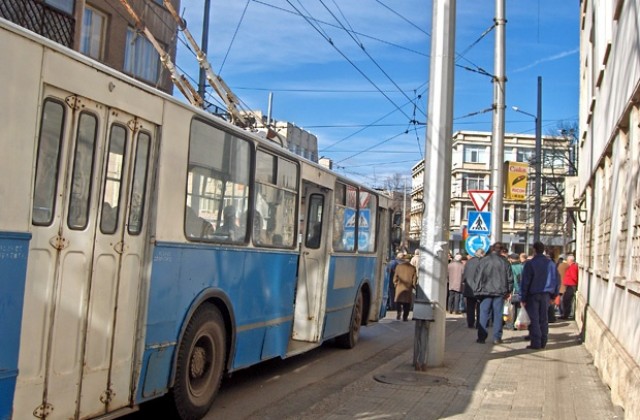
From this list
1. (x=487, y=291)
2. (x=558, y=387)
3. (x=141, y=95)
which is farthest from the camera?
(x=487, y=291)

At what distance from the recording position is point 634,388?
6523 mm

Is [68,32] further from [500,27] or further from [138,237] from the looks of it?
[138,237]

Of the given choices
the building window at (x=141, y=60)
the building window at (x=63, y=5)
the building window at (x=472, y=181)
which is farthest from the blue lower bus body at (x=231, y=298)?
the building window at (x=472, y=181)

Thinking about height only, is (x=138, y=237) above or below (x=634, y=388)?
above

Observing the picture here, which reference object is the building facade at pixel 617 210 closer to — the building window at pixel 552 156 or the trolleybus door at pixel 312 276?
the trolleybus door at pixel 312 276

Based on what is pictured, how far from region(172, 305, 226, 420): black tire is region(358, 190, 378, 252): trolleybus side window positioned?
216 inches

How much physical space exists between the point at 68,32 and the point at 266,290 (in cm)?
1152

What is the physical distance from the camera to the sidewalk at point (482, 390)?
7.63 m

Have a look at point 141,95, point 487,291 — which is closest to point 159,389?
point 141,95

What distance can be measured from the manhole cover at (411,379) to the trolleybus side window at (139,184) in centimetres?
450

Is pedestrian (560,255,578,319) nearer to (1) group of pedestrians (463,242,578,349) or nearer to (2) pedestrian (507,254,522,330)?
(2) pedestrian (507,254,522,330)

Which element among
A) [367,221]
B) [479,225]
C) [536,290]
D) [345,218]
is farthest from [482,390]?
[479,225]

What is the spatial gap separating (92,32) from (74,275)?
17.3 metres

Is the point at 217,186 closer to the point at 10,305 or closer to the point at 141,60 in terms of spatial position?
the point at 10,305
